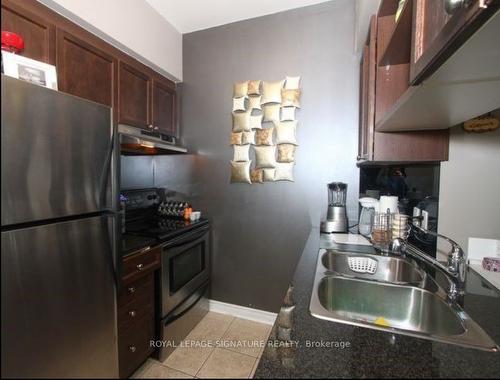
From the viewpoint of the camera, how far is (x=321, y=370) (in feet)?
1.60

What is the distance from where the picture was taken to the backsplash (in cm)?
141

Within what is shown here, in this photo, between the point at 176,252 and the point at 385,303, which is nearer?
the point at 385,303

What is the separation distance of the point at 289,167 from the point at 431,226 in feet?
3.19

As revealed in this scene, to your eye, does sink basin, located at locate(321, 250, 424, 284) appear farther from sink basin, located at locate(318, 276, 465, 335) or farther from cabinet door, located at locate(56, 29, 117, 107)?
cabinet door, located at locate(56, 29, 117, 107)

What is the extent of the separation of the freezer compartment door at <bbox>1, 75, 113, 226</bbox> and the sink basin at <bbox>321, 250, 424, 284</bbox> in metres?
1.04

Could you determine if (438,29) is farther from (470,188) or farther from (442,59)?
(470,188)

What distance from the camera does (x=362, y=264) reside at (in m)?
1.29

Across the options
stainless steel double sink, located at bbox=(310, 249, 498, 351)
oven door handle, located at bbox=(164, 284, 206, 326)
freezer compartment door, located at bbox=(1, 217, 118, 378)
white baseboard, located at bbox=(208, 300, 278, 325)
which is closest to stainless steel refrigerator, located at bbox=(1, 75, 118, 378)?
freezer compartment door, located at bbox=(1, 217, 118, 378)

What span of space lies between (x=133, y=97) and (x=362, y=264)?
183 cm

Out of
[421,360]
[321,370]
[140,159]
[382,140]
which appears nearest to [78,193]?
[321,370]

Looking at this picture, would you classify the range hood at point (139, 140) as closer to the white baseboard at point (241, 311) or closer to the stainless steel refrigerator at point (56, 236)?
the stainless steel refrigerator at point (56, 236)

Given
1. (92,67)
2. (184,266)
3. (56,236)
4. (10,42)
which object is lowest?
(184,266)

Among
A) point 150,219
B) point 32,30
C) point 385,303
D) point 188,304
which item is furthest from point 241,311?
point 32,30

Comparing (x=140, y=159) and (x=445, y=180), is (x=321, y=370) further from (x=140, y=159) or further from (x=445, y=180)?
(x=140, y=159)
